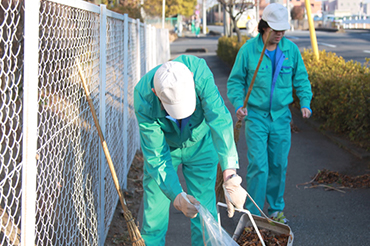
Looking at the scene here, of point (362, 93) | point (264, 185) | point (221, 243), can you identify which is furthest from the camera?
point (362, 93)

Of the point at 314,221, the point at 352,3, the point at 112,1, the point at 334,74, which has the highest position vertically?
the point at 352,3

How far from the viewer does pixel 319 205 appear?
168 inches

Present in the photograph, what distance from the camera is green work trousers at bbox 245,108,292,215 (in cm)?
375

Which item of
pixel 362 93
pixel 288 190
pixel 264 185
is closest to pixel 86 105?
pixel 264 185

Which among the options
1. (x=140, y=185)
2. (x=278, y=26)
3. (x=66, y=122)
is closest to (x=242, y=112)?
(x=278, y=26)

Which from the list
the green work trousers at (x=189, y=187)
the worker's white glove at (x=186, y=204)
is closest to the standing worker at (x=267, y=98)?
the green work trousers at (x=189, y=187)

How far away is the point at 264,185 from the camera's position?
3.81 meters

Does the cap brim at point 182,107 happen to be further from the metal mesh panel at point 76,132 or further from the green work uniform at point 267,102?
the green work uniform at point 267,102

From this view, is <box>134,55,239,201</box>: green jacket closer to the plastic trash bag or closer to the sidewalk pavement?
the plastic trash bag

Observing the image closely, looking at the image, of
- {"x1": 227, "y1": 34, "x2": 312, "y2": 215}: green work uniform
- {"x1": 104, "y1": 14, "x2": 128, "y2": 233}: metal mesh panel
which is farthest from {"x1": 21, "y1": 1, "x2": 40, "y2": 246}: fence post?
{"x1": 227, "y1": 34, "x2": 312, "y2": 215}: green work uniform

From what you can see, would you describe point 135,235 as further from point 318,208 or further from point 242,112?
point 318,208

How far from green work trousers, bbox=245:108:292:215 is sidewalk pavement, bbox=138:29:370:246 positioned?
0.36 meters

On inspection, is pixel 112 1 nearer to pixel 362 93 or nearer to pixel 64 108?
pixel 362 93

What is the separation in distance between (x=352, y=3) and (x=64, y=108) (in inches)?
4059
